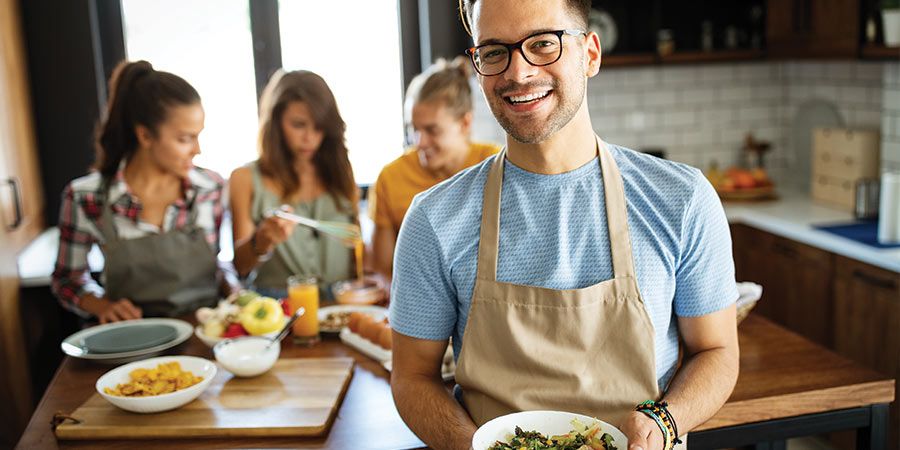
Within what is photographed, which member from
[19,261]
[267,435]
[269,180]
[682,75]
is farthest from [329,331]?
[682,75]

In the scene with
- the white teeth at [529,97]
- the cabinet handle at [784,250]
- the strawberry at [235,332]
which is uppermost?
the white teeth at [529,97]

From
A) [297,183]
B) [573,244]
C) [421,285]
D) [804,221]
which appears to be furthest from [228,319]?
[804,221]

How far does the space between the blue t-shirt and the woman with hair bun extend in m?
1.29

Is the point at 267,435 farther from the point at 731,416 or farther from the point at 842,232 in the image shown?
the point at 842,232

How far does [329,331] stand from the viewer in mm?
2502

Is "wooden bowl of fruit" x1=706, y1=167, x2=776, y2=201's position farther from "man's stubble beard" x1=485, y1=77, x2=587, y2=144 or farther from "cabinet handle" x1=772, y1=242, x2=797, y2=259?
"man's stubble beard" x1=485, y1=77, x2=587, y2=144

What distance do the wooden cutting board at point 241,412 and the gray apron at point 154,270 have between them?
2.27 ft

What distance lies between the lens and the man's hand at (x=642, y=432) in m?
1.48

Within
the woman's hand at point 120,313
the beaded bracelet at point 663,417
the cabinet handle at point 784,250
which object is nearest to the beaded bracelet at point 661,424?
the beaded bracelet at point 663,417

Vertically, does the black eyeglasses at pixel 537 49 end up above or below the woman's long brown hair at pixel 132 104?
above

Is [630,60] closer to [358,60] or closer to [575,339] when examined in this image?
[358,60]

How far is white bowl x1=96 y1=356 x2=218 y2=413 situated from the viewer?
1.93 meters

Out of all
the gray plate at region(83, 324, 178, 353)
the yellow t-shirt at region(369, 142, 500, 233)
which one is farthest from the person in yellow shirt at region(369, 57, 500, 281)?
the gray plate at region(83, 324, 178, 353)

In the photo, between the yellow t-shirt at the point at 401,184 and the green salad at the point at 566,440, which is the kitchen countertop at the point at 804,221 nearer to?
the yellow t-shirt at the point at 401,184
